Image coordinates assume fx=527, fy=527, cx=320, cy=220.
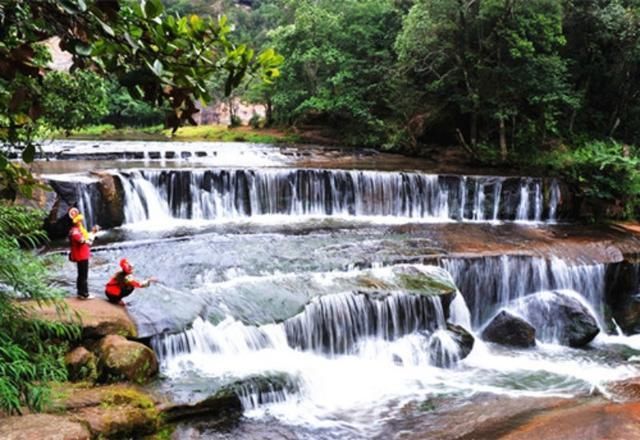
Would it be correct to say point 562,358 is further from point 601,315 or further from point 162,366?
point 162,366

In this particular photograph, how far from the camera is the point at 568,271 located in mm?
10656

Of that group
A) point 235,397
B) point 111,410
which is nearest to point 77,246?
point 111,410

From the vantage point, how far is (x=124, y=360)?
6.25 meters

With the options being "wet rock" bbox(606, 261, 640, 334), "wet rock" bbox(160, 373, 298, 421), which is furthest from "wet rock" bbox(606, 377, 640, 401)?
"wet rock" bbox(160, 373, 298, 421)

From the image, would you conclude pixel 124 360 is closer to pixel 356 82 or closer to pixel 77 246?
pixel 77 246

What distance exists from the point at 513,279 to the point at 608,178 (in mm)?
6012

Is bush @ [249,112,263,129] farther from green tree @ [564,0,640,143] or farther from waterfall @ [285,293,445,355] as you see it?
waterfall @ [285,293,445,355]

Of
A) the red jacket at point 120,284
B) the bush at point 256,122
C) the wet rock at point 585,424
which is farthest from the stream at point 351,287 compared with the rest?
the bush at point 256,122

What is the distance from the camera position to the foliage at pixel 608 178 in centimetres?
1391

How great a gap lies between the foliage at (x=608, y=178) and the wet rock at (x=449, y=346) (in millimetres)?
7769

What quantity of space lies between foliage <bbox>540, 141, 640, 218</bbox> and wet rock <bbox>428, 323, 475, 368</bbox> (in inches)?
306

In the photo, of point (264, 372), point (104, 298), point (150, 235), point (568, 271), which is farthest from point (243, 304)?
point (568, 271)

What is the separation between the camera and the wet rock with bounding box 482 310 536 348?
9.33m

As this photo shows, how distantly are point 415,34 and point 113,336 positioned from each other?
13936 mm
